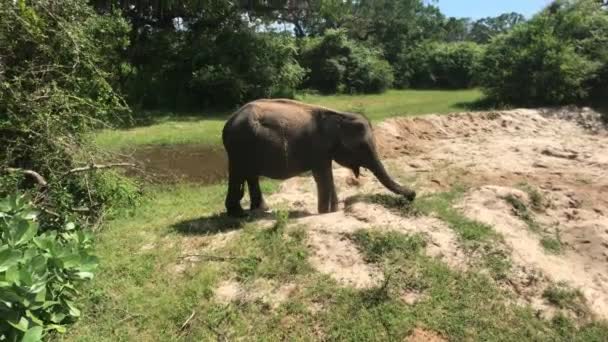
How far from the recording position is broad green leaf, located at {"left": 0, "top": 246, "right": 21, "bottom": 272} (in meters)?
4.64

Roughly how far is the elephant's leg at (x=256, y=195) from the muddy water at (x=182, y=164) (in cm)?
314

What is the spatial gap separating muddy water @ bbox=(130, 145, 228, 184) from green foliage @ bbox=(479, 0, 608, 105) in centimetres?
1201

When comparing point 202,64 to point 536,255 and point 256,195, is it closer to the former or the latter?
point 256,195

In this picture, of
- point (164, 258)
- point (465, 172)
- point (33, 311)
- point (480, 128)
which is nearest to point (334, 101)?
point (480, 128)

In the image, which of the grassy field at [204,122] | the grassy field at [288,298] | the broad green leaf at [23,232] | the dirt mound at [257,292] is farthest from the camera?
the grassy field at [204,122]

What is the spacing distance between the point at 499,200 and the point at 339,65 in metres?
22.1

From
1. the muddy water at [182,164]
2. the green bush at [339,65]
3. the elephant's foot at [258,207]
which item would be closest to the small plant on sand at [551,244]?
the elephant's foot at [258,207]

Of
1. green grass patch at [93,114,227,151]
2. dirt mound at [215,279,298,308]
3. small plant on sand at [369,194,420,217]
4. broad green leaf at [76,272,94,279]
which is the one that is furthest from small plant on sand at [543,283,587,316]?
green grass patch at [93,114,227,151]

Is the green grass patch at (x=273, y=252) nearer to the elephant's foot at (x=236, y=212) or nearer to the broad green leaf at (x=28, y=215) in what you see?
the elephant's foot at (x=236, y=212)

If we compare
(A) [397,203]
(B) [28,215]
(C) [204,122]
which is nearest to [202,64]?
(C) [204,122]

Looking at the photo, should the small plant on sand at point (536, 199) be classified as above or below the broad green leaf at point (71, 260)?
below

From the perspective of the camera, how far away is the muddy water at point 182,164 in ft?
38.5

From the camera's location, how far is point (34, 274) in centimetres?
485

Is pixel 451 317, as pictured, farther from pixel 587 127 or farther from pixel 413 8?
pixel 413 8
